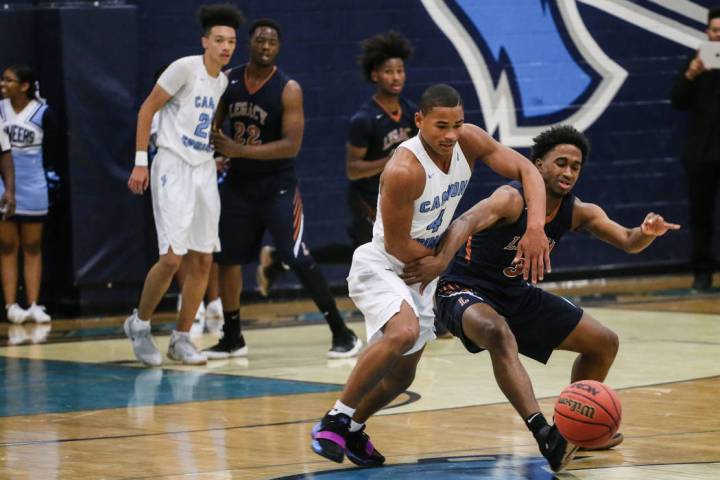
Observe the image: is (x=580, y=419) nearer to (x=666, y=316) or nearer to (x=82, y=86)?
(x=666, y=316)

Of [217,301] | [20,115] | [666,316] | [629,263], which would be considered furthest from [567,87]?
[20,115]

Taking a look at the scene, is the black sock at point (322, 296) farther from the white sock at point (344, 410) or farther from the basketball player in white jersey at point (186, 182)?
the white sock at point (344, 410)

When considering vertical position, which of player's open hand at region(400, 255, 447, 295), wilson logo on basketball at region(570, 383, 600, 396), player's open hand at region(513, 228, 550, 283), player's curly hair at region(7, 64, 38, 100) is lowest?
wilson logo on basketball at region(570, 383, 600, 396)

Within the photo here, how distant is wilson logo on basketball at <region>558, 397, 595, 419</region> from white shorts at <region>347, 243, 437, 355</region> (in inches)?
27.5

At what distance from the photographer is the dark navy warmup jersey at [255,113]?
9.46 metres

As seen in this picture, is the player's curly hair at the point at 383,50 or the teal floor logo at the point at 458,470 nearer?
the teal floor logo at the point at 458,470

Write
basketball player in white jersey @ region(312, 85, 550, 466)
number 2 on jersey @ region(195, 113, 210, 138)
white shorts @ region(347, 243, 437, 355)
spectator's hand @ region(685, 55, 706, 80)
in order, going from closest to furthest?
basketball player in white jersey @ region(312, 85, 550, 466) < white shorts @ region(347, 243, 437, 355) < number 2 on jersey @ region(195, 113, 210, 138) < spectator's hand @ region(685, 55, 706, 80)

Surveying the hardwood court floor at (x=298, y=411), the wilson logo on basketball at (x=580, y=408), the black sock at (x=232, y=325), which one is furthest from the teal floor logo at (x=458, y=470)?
the black sock at (x=232, y=325)

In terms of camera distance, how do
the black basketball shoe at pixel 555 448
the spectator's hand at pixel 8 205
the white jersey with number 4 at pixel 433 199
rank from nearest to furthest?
the black basketball shoe at pixel 555 448 → the white jersey with number 4 at pixel 433 199 → the spectator's hand at pixel 8 205

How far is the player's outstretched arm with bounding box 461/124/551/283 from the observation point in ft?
20.1

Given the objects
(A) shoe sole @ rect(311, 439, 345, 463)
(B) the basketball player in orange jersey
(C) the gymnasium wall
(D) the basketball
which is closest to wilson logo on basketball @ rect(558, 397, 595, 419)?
(D) the basketball

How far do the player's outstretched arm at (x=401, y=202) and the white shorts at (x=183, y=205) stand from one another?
10.6 feet

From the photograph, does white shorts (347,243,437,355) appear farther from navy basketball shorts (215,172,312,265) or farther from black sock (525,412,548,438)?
navy basketball shorts (215,172,312,265)

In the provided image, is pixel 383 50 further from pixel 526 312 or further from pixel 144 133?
pixel 526 312
